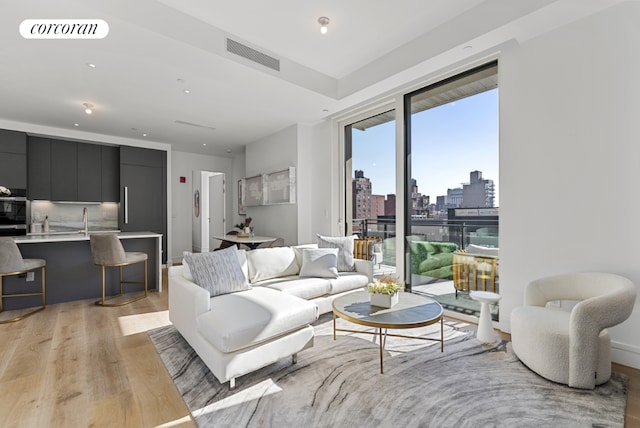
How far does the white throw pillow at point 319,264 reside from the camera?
3567 millimetres

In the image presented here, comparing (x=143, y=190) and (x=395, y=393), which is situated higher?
(x=143, y=190)

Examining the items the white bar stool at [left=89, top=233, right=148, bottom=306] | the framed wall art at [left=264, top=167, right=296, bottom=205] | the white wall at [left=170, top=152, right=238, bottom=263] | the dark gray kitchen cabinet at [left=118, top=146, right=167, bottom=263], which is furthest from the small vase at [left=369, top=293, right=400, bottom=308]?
the white wall at [left=170, top=152, right=238, bottom=263]

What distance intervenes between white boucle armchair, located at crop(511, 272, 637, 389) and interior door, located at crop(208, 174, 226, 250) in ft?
24.4

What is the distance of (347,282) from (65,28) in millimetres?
3398

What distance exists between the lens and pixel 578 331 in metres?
1.99

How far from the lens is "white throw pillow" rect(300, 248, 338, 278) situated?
140 inches

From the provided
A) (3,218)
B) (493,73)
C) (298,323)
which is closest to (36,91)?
(3,218)

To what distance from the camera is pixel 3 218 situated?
492 cm

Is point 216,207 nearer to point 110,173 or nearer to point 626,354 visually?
point 110,173

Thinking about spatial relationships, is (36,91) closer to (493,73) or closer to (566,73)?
(493,73)

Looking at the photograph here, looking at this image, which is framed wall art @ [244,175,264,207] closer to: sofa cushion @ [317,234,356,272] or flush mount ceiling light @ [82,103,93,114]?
sofa cushion @ [317,234,356,272]

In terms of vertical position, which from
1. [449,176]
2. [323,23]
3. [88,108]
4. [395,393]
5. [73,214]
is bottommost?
[395,393]

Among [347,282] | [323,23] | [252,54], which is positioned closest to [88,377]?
[347,282]

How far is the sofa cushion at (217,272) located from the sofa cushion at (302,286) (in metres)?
0.37
